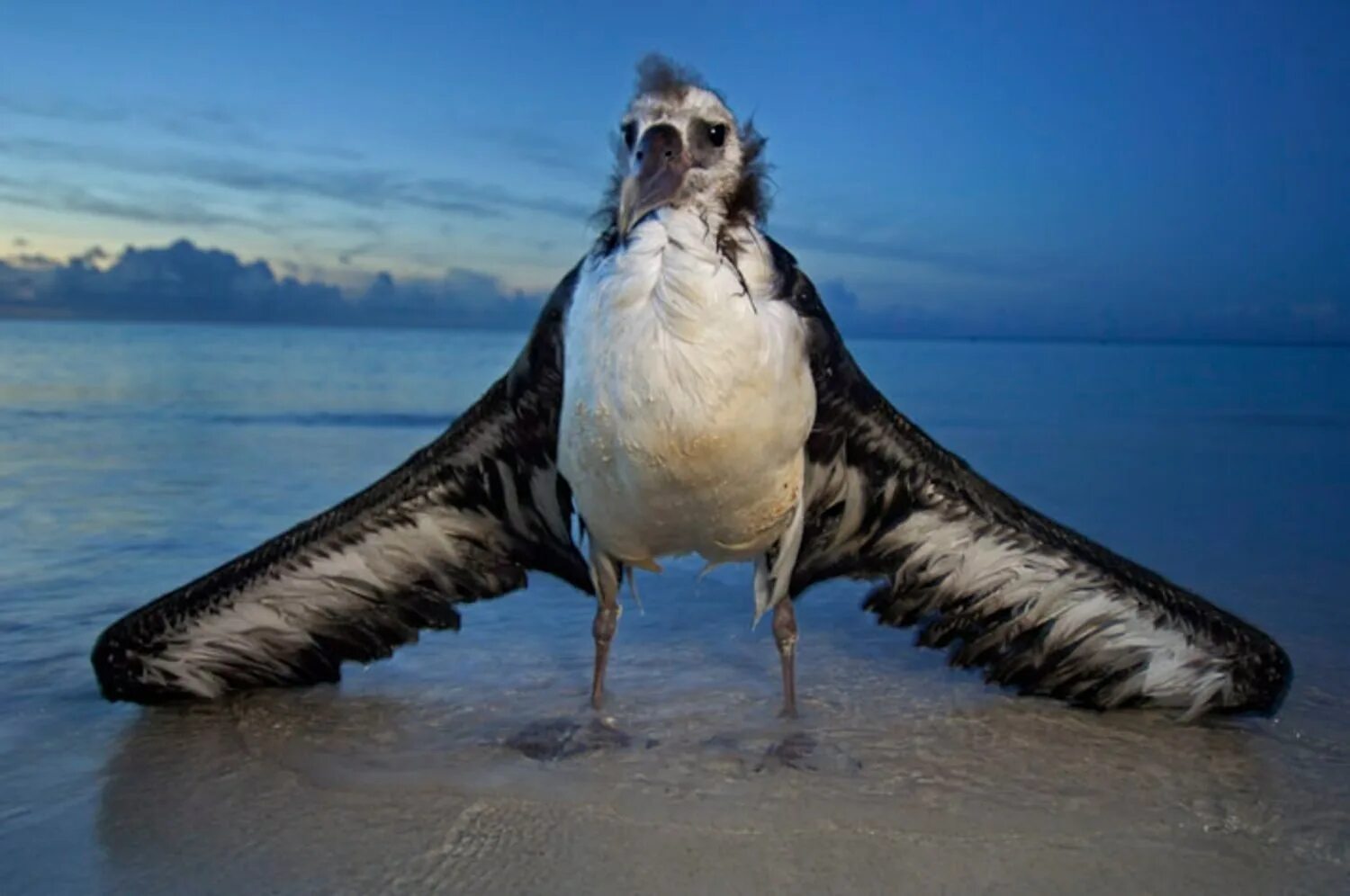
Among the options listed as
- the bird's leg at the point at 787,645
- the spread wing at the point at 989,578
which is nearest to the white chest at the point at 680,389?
the spread wing at the point at 989,578

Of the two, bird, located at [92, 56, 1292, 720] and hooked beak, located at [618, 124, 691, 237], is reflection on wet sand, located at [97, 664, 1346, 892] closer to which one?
bird, located at [92, 56, 1292, 720]

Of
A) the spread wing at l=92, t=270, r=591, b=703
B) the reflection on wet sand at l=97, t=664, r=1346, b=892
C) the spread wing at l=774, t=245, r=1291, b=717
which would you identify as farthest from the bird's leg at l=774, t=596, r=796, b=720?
the spread wing at l=92, t=270, r=591, b=703

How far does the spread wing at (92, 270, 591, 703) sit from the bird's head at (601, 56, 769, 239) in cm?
77

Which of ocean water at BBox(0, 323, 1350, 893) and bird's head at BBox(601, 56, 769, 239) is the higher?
bird's head at BBox(601, 56, 769, 239)

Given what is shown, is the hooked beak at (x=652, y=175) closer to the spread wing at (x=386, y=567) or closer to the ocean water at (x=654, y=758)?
the spread wing at (x=386, y=567)

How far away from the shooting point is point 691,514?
5793mm

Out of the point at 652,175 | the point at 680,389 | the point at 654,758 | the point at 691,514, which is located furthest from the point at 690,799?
the point at 652,175

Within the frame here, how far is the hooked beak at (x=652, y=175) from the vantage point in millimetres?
5266

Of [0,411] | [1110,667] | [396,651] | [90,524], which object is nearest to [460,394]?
[0,411]

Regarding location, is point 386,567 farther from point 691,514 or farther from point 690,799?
point 690,799

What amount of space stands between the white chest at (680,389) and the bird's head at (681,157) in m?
0.13

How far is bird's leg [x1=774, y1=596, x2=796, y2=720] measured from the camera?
21.4 feet

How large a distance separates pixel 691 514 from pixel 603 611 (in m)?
1.10

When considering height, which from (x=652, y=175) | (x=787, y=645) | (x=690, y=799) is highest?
(x=652, y=175)
